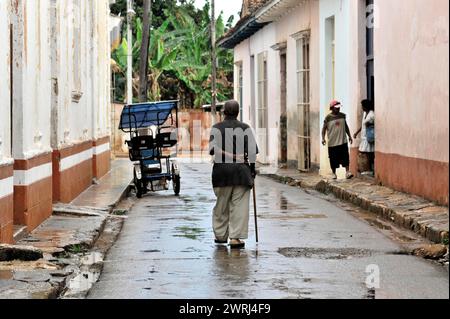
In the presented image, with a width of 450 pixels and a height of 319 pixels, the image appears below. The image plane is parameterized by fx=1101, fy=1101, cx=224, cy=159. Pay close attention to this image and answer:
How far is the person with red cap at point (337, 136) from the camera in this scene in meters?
22.4

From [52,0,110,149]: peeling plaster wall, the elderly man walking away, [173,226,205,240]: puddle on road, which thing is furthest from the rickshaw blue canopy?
the elderly man walking away

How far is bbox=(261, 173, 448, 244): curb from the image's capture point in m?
13.4

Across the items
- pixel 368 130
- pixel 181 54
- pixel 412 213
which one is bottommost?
pixel 412 213

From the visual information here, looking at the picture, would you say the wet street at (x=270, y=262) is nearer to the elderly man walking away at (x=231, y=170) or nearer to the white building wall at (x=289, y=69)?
the elderly man walking away at (x=231, y=170)

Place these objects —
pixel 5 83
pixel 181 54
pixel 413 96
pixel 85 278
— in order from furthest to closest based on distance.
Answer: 1. pixel 181 54
2. pixel 413 96
3. pixel 5 83
4. pixel 85 278

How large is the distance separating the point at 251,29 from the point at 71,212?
830 inches

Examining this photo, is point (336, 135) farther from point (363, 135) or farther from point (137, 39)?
point (137, 39)

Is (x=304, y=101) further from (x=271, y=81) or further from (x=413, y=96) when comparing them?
(x=413, y=96)

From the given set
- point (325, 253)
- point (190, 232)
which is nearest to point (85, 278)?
point (325, 253)

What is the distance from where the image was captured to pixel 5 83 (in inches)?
495

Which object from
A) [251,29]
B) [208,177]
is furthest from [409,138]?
[251,29]

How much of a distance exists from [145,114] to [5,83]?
9.98 meters

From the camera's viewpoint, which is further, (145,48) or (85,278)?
(145,48)

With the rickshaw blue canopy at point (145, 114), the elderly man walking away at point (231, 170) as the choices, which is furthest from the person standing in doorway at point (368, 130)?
the elderly man walking away at point (231, 170)
